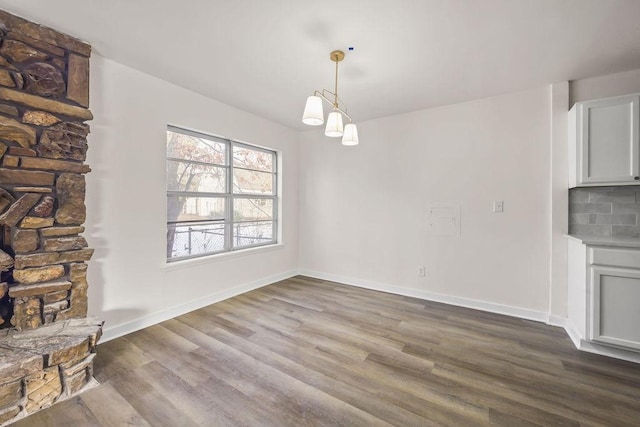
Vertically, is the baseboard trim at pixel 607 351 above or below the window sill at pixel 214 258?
below

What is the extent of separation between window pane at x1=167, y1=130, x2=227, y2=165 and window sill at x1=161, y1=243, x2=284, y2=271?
123cm

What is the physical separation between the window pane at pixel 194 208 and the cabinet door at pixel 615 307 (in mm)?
3977

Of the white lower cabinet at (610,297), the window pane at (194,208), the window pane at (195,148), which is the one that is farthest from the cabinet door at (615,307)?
the window pane at (195,148)

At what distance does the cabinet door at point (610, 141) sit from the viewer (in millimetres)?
2336

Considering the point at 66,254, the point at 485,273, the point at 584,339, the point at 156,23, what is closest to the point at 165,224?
the point at 66,254

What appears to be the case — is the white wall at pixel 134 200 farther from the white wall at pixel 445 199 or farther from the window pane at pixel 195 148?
the white wall at pixel 445 199

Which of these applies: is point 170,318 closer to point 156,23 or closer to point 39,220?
point 39,220

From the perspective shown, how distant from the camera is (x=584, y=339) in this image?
2.32 meters

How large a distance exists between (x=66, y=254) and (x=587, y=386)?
401 centimetres

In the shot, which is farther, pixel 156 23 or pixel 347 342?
pixel 347 342

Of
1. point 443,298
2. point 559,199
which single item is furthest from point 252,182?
point 559,199

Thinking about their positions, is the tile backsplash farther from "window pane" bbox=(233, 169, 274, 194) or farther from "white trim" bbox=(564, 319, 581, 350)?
"window pane" bbox=(233, 169, 274, 194)

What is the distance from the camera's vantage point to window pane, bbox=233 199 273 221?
390 cm

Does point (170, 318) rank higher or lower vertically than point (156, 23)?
lower
